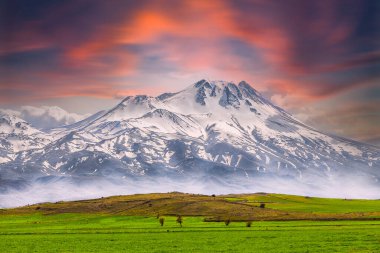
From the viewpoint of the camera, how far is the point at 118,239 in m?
101

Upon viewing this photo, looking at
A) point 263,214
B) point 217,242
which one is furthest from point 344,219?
point 217,242

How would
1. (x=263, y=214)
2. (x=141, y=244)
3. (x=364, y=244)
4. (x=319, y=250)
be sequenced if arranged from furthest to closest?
(x=263, y=214) → (x=141, y=244) → (x=364, y=244) → (x=319, y=250)

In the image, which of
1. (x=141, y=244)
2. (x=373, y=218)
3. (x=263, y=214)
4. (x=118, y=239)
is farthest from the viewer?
(x=263, y=214)

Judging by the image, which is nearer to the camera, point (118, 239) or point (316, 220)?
point (118, 239)

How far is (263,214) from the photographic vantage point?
194 metres

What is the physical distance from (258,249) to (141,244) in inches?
850

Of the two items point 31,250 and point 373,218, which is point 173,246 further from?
point 373,218

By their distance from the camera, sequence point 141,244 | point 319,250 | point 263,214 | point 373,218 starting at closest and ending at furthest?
point 319,250, point 141,244, point 373,218, point 263,214

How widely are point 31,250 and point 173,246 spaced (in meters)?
21.9

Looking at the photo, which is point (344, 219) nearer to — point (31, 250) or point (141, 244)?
point (141, 244)

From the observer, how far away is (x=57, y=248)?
83938 millimetres

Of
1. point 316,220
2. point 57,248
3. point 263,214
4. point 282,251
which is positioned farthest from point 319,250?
point 263,214

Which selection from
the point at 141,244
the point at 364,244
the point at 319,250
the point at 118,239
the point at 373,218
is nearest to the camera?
the point at 319,250

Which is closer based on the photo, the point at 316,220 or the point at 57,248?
the point at 57,248
